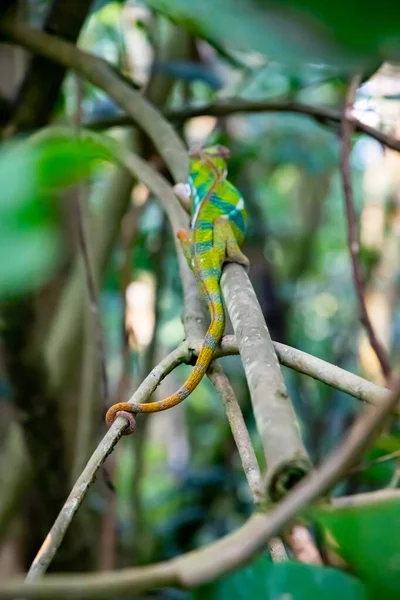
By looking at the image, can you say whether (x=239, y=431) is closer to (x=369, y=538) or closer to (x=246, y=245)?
(x=369, y=538)

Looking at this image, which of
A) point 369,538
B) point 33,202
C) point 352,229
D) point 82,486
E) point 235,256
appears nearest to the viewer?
point 33,202

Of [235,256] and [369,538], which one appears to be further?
[235,256]

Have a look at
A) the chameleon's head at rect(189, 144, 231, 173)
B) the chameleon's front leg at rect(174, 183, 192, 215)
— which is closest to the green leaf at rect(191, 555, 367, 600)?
the chameleon's front leg at rect(174, 183, 192, 215)

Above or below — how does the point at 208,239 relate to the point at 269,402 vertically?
below

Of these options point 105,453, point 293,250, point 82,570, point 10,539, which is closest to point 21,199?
point 105,453

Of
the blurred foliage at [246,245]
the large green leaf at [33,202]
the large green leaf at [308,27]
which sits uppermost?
the large green leaf at [308,27]

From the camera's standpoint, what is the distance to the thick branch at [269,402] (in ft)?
1.08

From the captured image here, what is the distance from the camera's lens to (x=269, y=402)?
387 millimetres

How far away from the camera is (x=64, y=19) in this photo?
1.12 metres

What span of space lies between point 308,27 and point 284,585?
0.23 metres

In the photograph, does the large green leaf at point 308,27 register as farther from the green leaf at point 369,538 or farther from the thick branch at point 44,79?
the thick branch at point 44,79

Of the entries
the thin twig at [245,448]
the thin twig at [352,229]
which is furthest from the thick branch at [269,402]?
the thin twig at [352,229]

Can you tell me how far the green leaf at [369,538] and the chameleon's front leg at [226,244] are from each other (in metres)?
0.47

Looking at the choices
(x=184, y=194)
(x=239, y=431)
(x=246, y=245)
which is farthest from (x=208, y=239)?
(x=246, y=245)
